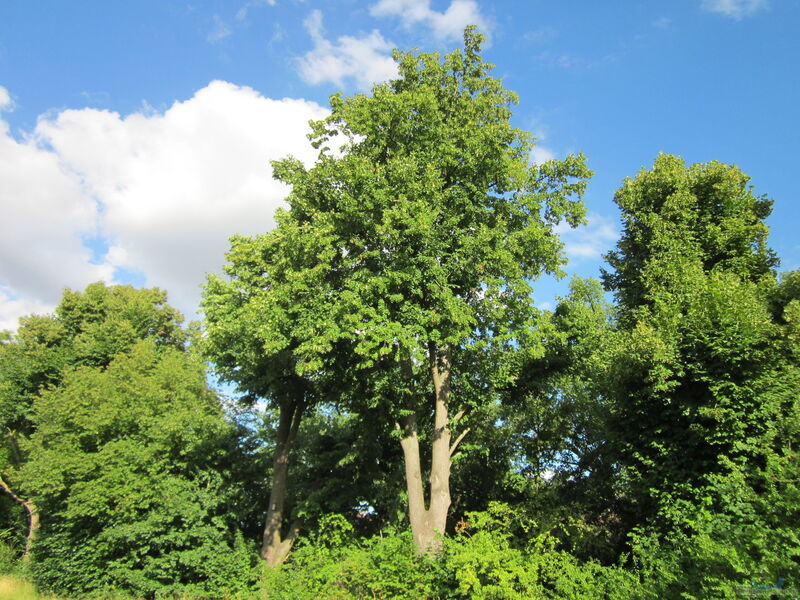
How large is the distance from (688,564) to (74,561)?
78.2ft

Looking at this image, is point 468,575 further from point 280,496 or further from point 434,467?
point 280,496

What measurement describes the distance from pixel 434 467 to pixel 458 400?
199 centimetres

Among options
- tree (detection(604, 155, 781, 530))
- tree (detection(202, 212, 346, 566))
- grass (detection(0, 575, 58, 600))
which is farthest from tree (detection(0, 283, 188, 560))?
tree (detection(604, 155, 781, 530))

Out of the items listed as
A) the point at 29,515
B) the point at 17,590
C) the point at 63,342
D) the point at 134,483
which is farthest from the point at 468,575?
the point at 29,515

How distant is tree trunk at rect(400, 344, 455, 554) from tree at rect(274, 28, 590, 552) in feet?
0.10

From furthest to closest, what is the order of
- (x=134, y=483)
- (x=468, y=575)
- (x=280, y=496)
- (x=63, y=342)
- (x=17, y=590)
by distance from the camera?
(x=63, y=342) → (x=17, y=590) → (x=134, y=483) → (x=280, y=496) → (x=468, y=575)

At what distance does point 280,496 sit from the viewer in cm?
1759

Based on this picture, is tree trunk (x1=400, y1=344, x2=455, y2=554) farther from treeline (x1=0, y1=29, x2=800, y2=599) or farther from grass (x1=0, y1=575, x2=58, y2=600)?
grass (x1=0, y1=575, x2=58, y2=600)

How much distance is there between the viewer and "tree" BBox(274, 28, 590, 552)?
11.1m

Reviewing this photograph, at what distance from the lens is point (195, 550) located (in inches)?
673

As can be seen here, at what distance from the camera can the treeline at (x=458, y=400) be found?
9.48m

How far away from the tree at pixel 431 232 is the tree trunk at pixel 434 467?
0.10ft

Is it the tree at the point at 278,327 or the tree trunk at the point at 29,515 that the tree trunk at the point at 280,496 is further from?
the tree trunk at the point at 29,515

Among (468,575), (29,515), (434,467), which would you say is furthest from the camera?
(29,515)
